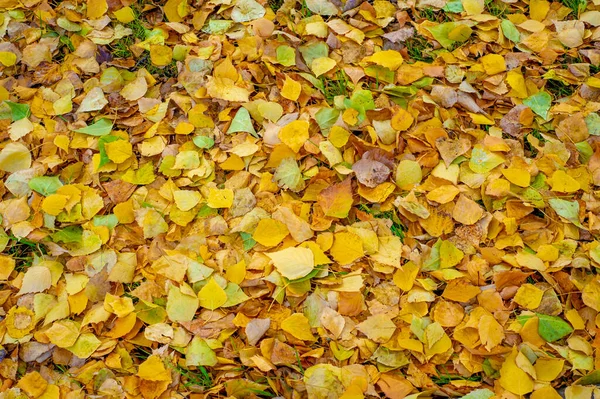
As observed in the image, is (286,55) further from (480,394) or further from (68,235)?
(480,394)

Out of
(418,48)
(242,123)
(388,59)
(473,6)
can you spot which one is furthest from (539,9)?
(242,123)

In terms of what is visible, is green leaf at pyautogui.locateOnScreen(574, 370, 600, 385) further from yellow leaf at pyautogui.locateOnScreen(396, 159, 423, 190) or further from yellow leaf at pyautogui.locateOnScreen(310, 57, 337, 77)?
yellow leaf at pyautogui.locateOnScreen(310, 57, 337, 77)

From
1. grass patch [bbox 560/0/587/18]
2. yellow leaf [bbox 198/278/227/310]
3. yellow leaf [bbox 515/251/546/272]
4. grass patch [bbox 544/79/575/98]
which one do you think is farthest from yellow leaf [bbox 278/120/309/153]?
grass patch [bbox 560/0/587/18]

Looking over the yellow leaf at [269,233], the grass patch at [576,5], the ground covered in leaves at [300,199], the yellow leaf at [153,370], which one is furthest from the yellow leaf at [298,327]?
the grass patch at [576,5]

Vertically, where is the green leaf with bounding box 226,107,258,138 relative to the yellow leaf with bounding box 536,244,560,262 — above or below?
above

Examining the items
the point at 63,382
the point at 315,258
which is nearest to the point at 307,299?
the point at 315,258

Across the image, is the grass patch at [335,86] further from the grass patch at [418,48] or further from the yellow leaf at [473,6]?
the yellow leaf at [473,6]

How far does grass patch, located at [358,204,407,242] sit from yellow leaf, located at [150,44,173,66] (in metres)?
0.92

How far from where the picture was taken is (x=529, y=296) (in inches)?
61.1

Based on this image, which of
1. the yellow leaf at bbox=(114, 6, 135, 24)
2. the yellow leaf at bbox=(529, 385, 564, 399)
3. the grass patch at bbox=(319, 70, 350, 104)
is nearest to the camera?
the yellow leaf at bbox=(529, 385, 564, 399)

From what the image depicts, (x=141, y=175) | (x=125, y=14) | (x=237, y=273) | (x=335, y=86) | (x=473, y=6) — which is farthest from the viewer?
(x=125, y=14)

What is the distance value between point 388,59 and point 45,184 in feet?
3.96

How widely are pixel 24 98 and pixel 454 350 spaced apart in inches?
65.6

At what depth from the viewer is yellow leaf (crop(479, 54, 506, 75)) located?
1.95m
